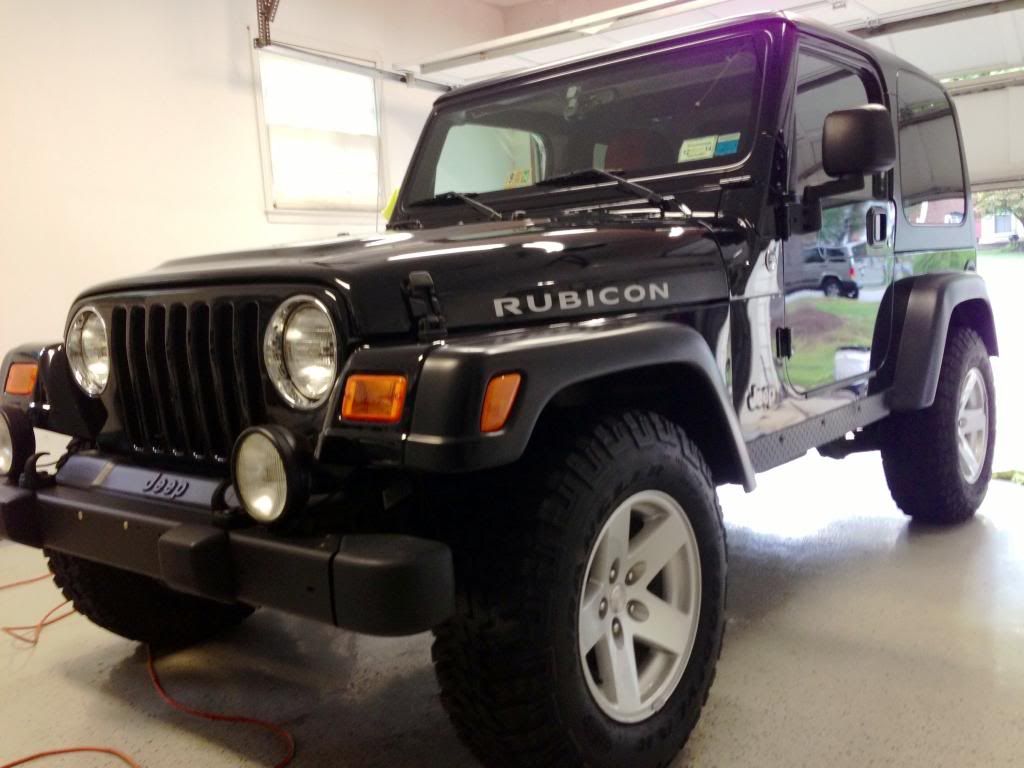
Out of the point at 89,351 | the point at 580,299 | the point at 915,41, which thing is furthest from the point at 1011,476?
the point at 89,351

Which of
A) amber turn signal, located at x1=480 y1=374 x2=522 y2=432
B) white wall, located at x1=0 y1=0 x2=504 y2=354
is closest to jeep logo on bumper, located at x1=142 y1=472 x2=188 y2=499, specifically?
amber turn signal, located at x1=480 y1=374 x2=522 y2=432

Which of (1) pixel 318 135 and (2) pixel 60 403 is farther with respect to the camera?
(1) pixel 318 135

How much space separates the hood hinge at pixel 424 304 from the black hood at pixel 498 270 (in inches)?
0.6

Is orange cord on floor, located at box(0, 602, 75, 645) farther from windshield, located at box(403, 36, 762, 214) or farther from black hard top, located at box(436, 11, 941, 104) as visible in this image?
black hard top, located at box(436, 11, 941, 104)

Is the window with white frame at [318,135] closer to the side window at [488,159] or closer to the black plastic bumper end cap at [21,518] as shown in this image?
the side window at [488,159]

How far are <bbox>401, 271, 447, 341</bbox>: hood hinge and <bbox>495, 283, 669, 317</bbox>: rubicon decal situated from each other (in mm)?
133

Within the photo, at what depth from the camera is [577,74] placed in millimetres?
2598

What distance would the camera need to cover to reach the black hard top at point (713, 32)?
233cm

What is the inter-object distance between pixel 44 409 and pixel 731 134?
6.10 feet

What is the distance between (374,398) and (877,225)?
195 centimetres

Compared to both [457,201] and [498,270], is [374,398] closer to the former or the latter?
[498,270]

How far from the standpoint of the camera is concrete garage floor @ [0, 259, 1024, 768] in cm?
195

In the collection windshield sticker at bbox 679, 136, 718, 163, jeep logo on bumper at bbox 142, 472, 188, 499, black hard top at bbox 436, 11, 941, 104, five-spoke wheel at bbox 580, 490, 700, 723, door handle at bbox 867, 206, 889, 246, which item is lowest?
five-spoke wheel at bbox 580, 490, 700, 723

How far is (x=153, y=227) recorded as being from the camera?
15.8ft
